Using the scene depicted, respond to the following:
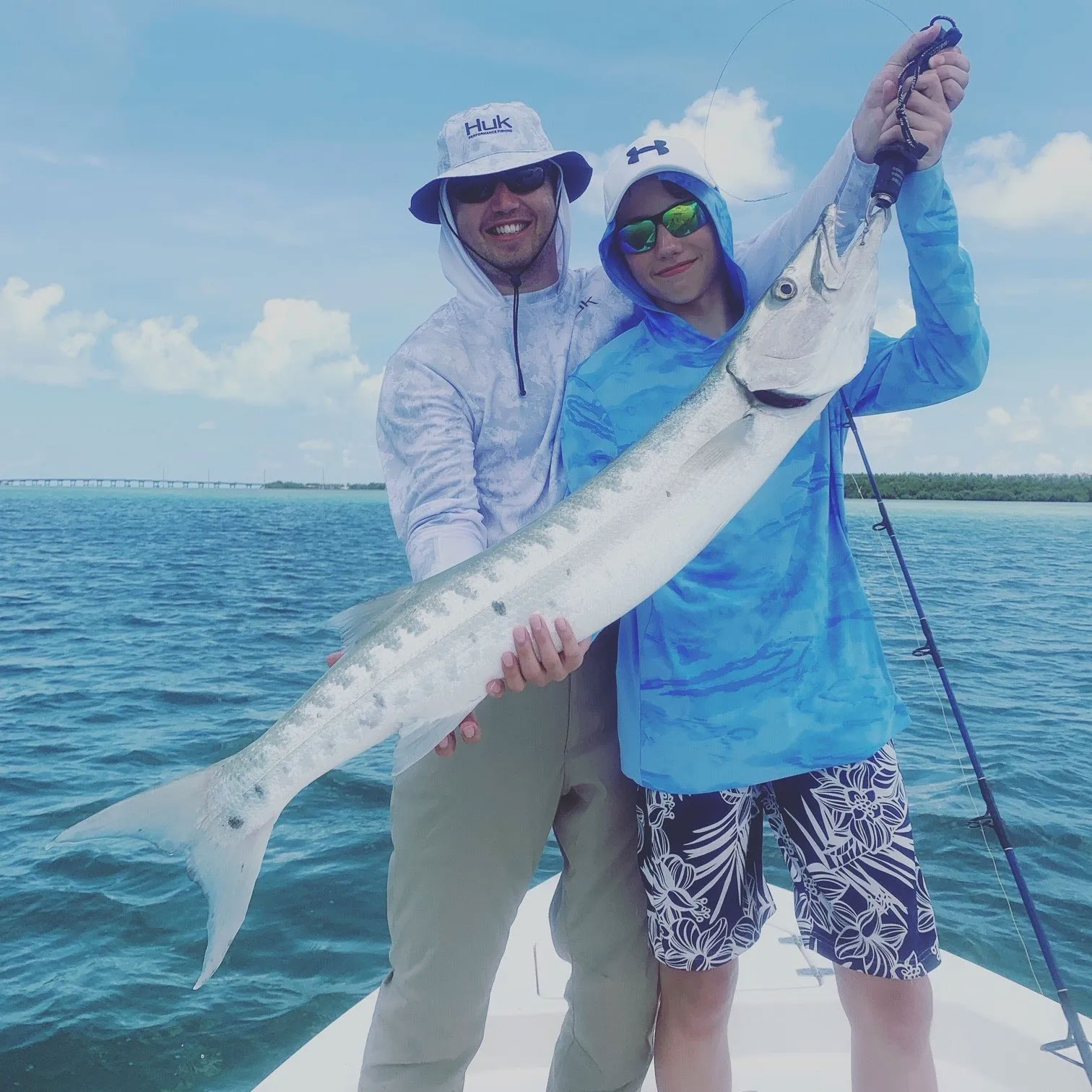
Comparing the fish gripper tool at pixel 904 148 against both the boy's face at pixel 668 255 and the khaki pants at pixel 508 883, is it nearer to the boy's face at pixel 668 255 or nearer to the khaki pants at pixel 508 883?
the boy's face at pixel 668 255

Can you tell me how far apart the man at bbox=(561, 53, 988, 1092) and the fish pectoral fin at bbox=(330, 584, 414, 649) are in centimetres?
77

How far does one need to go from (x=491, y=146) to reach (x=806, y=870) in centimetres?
292

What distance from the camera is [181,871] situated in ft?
27.2

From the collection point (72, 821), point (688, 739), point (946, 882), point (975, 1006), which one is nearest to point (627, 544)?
point (688, 739)

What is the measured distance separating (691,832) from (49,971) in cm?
587

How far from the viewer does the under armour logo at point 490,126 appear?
3.66 m

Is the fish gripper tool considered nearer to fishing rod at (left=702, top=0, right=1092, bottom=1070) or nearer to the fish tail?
fishing rod at (left=702, top=0, right=1092, bottom=1070)

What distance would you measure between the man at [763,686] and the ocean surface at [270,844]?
1.96m

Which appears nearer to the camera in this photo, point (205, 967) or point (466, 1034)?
point (205, 967)

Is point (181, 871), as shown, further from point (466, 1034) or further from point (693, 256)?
point (693, 256)

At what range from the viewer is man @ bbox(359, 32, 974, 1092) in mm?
3357

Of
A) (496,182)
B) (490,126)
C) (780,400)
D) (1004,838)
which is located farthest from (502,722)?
(490,126)

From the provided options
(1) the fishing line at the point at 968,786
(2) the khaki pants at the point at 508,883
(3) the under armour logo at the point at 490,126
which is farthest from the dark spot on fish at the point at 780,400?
(1) the fishing line at the point at 968,786

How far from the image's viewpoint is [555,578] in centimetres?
300
